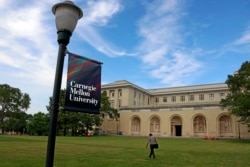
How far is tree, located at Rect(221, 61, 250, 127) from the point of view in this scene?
33.3 meters

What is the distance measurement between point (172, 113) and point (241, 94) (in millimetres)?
21976

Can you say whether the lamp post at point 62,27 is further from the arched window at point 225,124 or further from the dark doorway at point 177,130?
the dark doorway at point 177,130

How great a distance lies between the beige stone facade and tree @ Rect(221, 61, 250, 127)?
1310cm

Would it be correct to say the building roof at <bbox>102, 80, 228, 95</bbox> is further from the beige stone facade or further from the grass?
the grass

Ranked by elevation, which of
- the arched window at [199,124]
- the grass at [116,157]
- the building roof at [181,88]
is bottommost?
the grass at [116,157]

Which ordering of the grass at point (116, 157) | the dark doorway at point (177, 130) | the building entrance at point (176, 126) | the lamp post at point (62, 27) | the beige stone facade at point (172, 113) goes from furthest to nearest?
the dark doorway at point (177, 130) < the building entrance at point (176, 126) < the beige stone facade at point (172, 113) < the grass at point (116, 157) < the lamp post at point (62, 27)

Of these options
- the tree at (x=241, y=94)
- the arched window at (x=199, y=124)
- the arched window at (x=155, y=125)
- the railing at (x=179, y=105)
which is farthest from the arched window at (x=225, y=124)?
the arched window at (x=155, y=125)

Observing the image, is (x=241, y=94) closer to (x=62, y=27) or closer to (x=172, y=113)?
(x=172, y=113)

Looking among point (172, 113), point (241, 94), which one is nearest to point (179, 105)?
point (172, 113)

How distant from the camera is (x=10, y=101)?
67.0m

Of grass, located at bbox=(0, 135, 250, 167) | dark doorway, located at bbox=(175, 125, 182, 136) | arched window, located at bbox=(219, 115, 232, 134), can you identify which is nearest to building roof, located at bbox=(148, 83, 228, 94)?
arched window, located at bbox=(219, 115, 232, 134)

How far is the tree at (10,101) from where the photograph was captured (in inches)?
2579

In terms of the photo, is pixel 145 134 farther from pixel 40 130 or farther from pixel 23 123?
pixel 23 123

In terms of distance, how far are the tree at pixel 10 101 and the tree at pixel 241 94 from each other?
5268 cm
